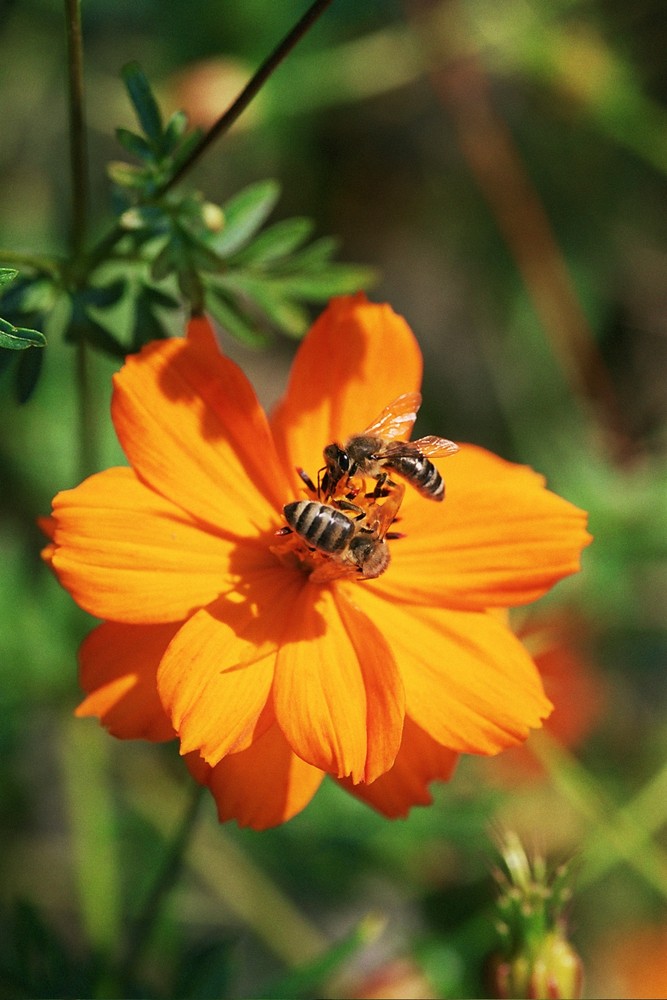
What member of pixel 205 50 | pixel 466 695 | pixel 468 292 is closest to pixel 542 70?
pixel 468 292

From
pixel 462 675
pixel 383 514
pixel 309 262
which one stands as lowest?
pixel 462 675

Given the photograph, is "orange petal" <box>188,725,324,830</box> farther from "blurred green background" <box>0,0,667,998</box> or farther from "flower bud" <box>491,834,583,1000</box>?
"blurred green background" <box>0,0,667,998</box>

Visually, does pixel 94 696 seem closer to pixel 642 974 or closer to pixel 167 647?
pixel 167 647

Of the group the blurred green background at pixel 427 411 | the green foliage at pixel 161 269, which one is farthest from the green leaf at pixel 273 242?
the blurred green background at pixel 427 411

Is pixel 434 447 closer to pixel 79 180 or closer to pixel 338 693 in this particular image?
pixel 338 693

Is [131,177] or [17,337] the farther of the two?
[131,177]

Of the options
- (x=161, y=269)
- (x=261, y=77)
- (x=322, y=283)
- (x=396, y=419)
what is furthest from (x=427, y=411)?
(x=261, y=77)
